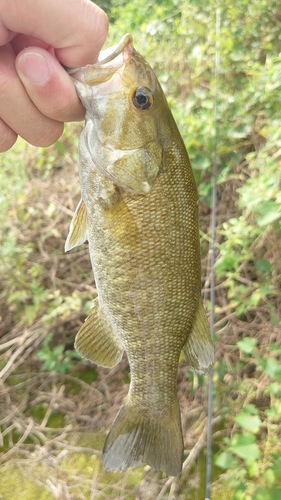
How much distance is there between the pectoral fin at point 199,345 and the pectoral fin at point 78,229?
0.50 m

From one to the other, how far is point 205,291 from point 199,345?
1310mm

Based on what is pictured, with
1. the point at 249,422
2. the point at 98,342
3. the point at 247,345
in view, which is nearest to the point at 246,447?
the point at 249,422

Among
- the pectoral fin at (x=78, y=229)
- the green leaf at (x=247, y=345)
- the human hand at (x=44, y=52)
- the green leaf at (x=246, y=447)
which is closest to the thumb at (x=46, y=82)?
the human hand at (x=44, y=52)

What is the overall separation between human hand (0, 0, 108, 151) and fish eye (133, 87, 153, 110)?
175mm

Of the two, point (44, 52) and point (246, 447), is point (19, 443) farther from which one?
point (44, 52)

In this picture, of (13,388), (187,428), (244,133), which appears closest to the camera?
(187,428)

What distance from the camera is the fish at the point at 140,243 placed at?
111 cm

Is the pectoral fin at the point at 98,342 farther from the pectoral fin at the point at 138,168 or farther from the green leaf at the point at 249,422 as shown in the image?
the green leaf at the point at 249,422

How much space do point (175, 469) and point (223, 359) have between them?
1150mm

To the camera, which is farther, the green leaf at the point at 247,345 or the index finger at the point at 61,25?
the green leaf at the point at 247,345

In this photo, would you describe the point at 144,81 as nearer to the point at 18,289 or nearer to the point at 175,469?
the point at 175,469

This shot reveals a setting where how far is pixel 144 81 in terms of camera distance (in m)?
1.11

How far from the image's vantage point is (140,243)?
1.18 metres

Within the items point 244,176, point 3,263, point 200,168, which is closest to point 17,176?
point 3,263
